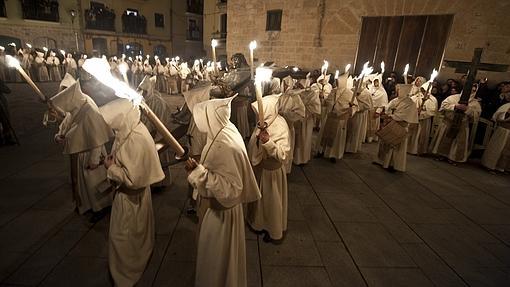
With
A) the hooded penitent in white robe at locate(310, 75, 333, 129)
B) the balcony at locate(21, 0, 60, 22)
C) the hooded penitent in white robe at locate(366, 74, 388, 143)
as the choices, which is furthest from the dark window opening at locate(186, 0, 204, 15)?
the hooded penitent in white robe at locate(366, 74, 388, 143)

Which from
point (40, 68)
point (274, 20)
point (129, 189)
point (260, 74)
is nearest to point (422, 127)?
point (260, 74)

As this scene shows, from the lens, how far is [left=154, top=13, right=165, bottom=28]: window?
1407 inches

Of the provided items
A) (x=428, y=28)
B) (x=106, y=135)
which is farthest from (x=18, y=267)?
(x=428, y=28)

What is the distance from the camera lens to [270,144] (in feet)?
11.7

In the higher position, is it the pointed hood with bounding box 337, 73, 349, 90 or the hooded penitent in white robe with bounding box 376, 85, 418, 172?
the pointed hood with bounding box 337, 73, 349, 90

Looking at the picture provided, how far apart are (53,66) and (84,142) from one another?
21692mm

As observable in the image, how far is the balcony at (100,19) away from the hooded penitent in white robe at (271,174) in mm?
34827

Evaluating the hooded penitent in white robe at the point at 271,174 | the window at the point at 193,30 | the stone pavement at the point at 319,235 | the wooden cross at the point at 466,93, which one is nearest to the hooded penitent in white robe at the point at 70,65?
the stone pavement at the point at 319,235

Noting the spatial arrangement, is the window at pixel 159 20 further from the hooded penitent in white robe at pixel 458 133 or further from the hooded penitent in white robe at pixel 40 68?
the hooded penitent in white robe at pixel 458 133

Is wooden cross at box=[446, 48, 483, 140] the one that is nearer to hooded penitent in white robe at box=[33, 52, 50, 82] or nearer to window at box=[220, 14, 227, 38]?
hooded penitent in white robe at box=[33, 52, 50, 82]

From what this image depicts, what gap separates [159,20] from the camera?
36.2 meters

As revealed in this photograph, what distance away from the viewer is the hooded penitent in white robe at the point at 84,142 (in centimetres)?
396

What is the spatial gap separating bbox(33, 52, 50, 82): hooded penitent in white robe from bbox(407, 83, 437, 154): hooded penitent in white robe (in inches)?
942

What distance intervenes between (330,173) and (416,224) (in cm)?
233
